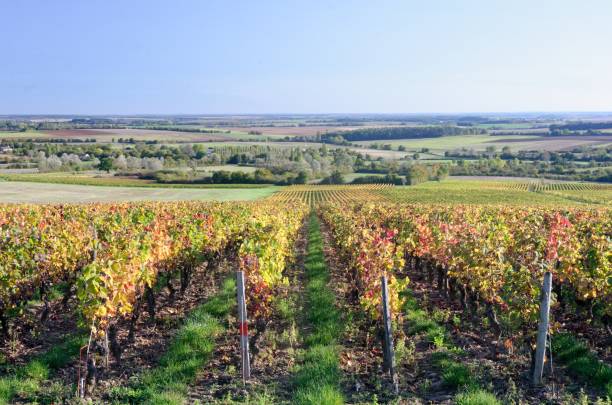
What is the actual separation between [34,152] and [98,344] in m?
117

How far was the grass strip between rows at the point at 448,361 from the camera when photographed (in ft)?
20.2

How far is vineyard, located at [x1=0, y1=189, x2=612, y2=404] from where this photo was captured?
22.0 feet

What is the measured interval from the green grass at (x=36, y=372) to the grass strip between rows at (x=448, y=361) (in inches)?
226

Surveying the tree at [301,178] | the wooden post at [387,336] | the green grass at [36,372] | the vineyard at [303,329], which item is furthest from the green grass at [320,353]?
the tree at [301,178]

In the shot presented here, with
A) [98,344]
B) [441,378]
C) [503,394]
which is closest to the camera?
[503,394]

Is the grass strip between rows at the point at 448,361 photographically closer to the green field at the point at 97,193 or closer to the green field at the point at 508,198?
the green field at the point at 508,198

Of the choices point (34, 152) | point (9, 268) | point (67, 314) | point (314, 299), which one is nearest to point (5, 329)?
point (9, 268)

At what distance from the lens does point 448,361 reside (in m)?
7.45

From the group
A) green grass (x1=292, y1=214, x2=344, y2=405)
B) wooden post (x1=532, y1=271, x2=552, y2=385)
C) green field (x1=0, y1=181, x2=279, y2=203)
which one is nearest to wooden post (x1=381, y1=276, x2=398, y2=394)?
green grass (x1=292, y1=214, x2=344, y2=405)

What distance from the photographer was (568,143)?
14538cm

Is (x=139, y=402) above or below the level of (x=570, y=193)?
above

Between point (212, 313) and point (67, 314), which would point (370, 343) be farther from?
point (67, 314)

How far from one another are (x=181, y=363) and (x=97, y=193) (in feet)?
184

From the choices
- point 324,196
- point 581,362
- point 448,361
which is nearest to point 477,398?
point 448,361
